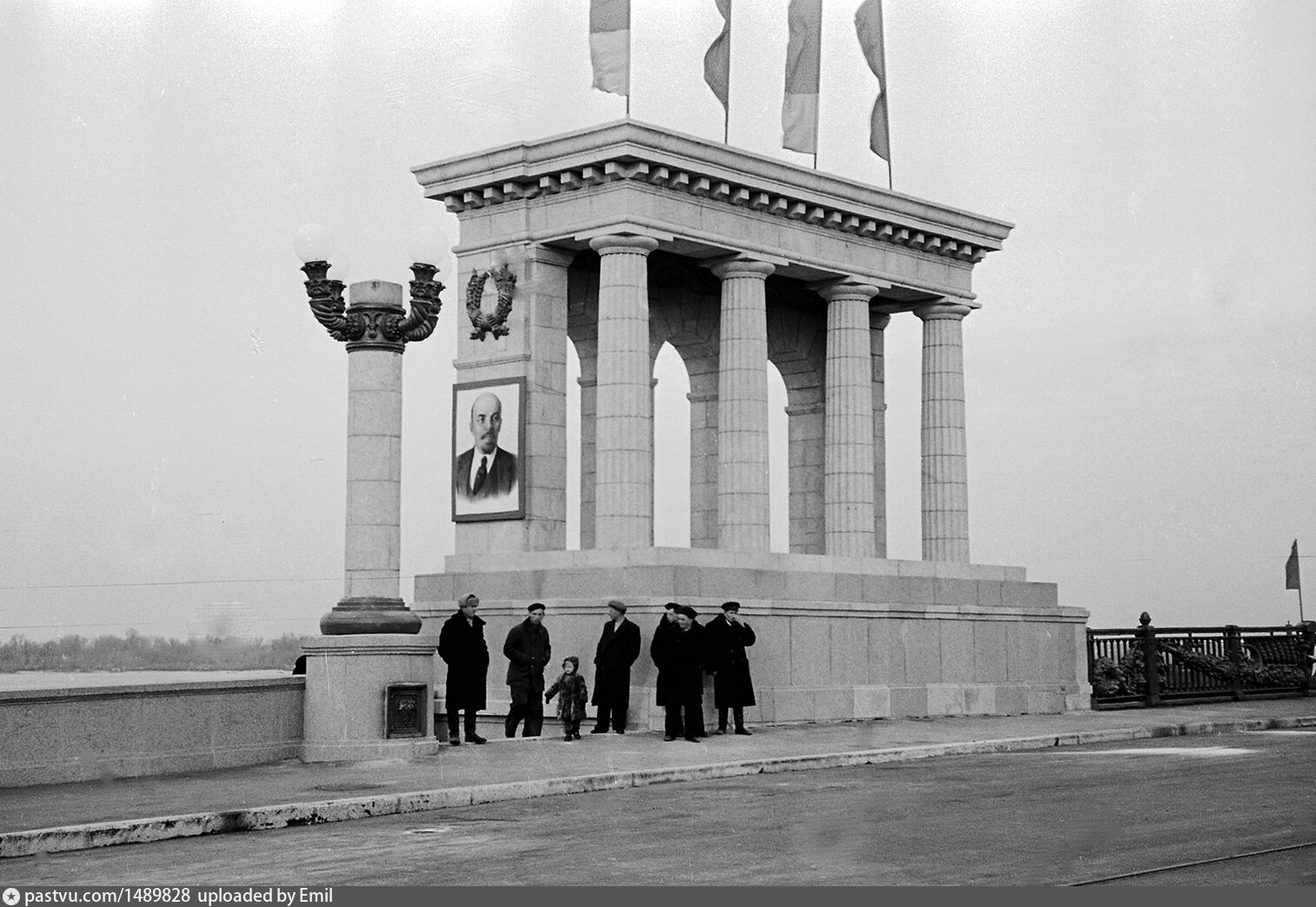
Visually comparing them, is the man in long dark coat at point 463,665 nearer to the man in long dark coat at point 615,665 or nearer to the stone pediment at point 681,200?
the man in long dark coat at point 615,665

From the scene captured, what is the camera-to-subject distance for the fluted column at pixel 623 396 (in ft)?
94.7

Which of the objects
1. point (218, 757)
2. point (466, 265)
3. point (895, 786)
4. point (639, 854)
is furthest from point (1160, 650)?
point (639, 854)

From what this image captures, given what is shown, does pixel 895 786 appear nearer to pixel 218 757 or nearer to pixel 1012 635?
pixel 218 757

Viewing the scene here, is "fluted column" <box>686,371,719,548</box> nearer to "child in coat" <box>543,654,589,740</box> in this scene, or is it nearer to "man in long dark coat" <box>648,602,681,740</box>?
"man in long dark coat" <box>648,602,681,740</box>

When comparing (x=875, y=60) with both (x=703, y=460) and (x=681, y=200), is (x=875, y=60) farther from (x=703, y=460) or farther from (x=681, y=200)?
(x=703, y=460)

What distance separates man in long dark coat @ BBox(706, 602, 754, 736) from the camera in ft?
77.6

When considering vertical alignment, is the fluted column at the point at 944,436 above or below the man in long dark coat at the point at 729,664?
above

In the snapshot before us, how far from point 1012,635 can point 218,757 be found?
56.3 ft

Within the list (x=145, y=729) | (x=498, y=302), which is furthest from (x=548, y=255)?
(x=145, y=729)

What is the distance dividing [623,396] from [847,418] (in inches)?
240

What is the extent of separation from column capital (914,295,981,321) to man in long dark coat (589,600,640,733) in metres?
14.2

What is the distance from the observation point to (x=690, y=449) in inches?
1379

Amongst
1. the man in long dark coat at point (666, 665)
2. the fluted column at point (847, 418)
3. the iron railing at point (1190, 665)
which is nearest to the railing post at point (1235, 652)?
the iron railing at point (1190, 665)

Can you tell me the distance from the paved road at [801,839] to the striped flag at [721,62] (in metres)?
16.8
